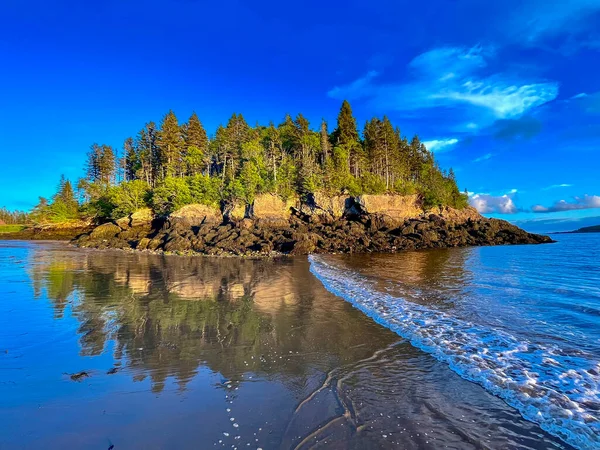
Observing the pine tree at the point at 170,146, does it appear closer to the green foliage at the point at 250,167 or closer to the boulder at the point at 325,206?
the green foliage at the point at 250,167

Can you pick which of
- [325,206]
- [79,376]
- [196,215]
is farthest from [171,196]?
[79,376]

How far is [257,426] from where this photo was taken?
12.2 feet

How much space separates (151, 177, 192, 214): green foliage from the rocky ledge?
1.67m

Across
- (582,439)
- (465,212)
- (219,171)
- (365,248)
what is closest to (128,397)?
(582,439)

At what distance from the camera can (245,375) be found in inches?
207

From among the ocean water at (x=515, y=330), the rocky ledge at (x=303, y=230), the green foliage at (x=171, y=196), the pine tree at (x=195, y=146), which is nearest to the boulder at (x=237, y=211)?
the rocky ledge at (x=303, y=230)

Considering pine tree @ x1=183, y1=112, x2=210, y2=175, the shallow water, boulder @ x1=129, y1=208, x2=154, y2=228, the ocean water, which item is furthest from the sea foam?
pine tree @ x1=183, y1=112, x2=210, y2=175

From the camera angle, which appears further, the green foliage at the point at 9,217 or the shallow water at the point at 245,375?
the green foliage at the point at 9,217

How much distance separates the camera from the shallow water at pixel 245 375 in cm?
362

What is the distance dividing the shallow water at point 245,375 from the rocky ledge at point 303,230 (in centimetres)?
2417

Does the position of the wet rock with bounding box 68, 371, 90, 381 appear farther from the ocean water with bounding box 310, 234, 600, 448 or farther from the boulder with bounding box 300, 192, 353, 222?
the boulder with bounding box 300, 192, 353, 222

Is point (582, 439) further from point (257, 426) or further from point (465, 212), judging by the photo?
point (465, 212)

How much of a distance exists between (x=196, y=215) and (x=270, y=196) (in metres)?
12.3

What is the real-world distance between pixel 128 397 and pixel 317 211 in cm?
4555
